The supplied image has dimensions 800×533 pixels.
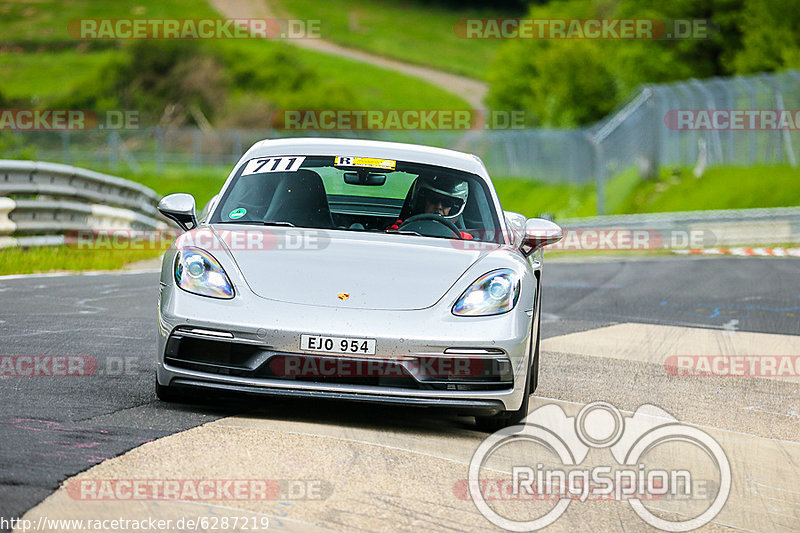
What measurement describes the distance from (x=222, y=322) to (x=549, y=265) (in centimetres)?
1457

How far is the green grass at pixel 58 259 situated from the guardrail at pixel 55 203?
0.18 m

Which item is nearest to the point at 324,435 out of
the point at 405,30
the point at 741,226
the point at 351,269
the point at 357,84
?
the point at 351,269

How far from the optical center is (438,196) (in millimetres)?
7523

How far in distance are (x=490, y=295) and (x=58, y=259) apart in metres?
9.75

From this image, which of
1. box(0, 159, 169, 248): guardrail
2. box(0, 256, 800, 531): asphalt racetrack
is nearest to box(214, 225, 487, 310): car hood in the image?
box(0, 256, 800, 531): asphalt racetrack

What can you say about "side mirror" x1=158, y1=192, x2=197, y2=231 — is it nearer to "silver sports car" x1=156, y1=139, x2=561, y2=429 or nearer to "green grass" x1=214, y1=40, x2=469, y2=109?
"silver sports car" x1=156, y1=139, x2=561, y2=429

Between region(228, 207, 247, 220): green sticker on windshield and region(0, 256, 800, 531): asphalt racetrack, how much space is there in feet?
3.33

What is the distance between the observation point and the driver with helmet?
7.51 meters

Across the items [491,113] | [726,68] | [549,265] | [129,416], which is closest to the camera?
[129,416]

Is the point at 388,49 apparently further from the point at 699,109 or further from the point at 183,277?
the point at 183,277

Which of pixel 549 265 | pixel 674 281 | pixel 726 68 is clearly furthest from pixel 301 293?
pixel 726 68

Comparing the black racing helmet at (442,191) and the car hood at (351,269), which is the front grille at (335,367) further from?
the black racing helmet at (442,191)

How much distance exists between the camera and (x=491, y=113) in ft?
287

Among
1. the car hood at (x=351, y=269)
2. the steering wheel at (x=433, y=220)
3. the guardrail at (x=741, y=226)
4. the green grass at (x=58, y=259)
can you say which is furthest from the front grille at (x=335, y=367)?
the guardrail at (x=741, y=226)
